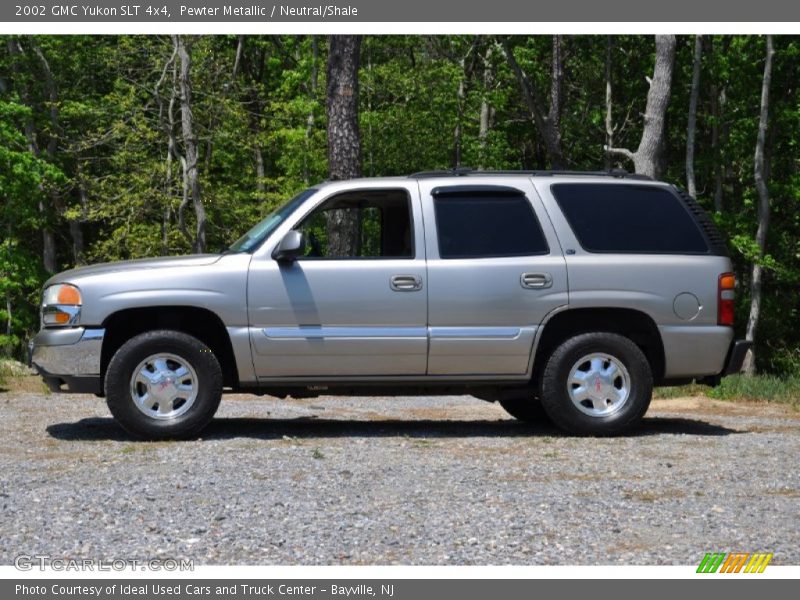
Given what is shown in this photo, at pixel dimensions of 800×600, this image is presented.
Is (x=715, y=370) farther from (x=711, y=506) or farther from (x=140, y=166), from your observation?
(x=140, y=166)

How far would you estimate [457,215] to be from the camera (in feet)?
33.0

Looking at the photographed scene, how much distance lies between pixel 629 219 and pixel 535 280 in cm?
101

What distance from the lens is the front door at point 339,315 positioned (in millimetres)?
9734

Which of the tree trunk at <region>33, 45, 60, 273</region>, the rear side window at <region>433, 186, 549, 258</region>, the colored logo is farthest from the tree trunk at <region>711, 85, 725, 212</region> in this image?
the colored logo

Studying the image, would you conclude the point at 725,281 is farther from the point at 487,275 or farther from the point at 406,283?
the point at 406,283

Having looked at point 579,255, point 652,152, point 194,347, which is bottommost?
point 194,347

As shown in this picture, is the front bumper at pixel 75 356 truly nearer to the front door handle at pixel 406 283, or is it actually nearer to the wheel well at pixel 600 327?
the front door handle at pixel 406 283

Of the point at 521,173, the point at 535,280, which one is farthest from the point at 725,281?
the point at 521,173

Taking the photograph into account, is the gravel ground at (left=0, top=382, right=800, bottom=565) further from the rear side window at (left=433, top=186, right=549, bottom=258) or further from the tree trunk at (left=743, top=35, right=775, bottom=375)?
the tree trunk at (left=743, top=35, right=775, bottom=375)

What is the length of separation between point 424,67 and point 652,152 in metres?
16.9

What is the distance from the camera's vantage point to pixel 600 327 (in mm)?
10219

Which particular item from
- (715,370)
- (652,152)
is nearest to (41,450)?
(715,370)

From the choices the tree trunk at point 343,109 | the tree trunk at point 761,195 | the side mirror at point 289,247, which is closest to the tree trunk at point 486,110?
the tree trunk at point 761,195

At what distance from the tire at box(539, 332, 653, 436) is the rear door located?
281mm
